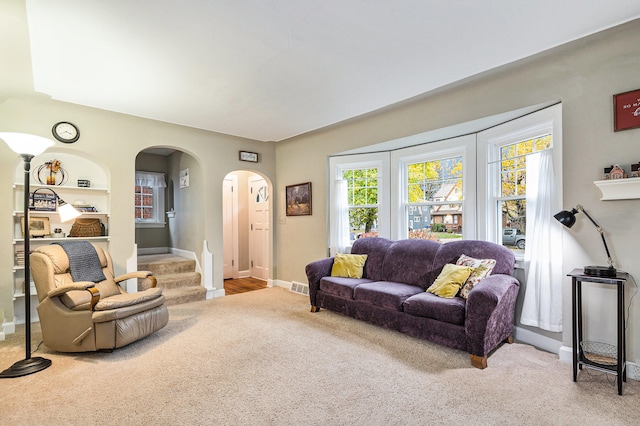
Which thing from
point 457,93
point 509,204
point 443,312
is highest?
point 457,93

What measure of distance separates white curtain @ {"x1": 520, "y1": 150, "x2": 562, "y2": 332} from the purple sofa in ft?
0.53

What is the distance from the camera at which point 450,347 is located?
287 centimetres

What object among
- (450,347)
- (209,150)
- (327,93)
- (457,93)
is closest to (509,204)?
(457,93)

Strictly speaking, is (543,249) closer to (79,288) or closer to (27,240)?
(79,288)

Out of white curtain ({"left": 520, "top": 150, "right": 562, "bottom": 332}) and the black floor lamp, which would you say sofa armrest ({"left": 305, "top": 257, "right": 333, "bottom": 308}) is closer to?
white curtain ({"left": 520, "top": 150, "right": 562, "bottom": 332})

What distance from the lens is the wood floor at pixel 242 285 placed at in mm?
5562

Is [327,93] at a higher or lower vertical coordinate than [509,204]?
higher

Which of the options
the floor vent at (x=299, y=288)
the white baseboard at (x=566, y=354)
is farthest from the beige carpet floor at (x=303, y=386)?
the floor vent at (x=299, y=288)

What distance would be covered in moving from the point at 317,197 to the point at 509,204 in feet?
8.97

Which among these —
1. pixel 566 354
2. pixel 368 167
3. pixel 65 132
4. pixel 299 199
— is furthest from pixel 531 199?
pixel 65 132

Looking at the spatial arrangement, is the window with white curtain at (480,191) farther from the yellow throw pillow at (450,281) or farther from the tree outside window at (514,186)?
the yellow throw pillow at (450,281)

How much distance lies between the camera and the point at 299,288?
5.31 m

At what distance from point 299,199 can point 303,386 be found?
3464mm

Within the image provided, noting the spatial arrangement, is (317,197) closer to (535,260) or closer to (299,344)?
(299,344)
